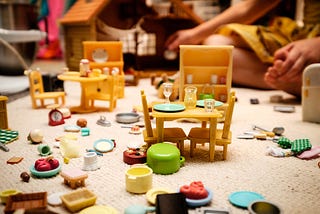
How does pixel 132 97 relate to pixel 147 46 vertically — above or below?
below

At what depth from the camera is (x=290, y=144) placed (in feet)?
3.11

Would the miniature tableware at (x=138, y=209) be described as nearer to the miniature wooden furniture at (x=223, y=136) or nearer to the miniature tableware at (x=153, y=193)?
the miniature tableware at (x=153, y=193)

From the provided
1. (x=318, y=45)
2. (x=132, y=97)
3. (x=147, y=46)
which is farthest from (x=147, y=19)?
(x=318, y=45)

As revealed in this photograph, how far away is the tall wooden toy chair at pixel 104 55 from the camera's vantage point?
5.16 feet

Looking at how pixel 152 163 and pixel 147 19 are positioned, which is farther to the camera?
pixel 147 19

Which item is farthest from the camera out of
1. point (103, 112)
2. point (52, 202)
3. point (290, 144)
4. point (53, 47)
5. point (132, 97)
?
point (53, 47)

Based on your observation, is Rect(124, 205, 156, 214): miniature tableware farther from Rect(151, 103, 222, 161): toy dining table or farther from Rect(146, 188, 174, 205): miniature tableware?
Rect(151, 103, 222, 161): toy dining table

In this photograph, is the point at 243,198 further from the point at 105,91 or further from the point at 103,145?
the point at 105,91

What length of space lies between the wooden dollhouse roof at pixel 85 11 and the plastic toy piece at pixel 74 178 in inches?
55.1

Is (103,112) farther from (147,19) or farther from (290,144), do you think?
(147,19)

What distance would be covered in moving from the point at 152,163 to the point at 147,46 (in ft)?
5.86

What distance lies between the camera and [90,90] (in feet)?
4.64

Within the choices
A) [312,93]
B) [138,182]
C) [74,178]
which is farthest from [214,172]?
[312,93]

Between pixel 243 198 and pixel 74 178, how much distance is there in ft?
1.12
